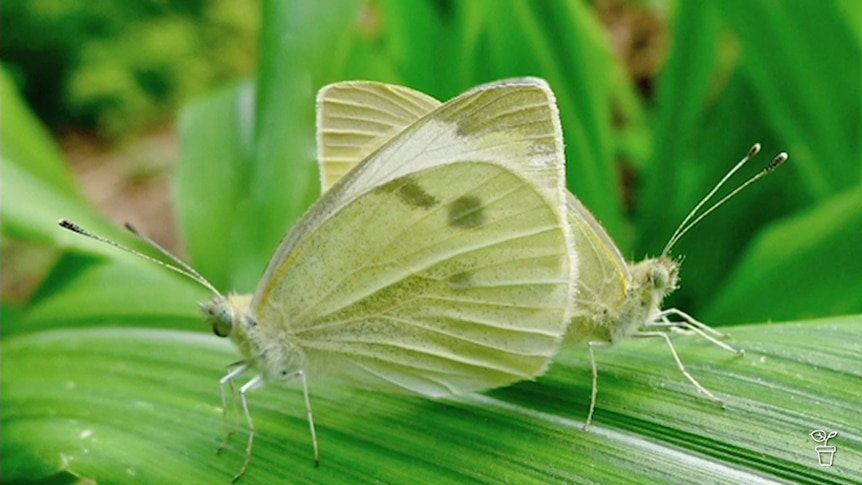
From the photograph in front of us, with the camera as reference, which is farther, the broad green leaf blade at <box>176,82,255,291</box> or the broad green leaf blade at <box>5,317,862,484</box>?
the broad green leaf blade at <box>176,82,255,291</box>

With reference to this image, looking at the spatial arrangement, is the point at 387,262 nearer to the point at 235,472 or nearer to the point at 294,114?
the point at 235,472

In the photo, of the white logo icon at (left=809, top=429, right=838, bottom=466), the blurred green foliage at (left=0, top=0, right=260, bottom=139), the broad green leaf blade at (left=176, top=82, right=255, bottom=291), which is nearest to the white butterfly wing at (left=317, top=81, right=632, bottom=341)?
the white logo icon at (left=809, top=429, right=838, bottom=466)

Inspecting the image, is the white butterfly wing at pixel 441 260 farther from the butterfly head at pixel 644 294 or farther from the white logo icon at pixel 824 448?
the white logo icon at pixel 824 448

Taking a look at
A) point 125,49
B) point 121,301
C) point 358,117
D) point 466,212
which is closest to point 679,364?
point 466,212

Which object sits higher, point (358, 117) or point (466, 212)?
point (358, 117)

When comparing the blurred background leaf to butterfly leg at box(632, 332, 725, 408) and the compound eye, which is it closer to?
butterfly leg at box(632, 332, 725, 408)

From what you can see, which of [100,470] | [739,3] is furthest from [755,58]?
[100,470]

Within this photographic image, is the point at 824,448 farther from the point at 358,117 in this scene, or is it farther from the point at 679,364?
the point at 358,117
